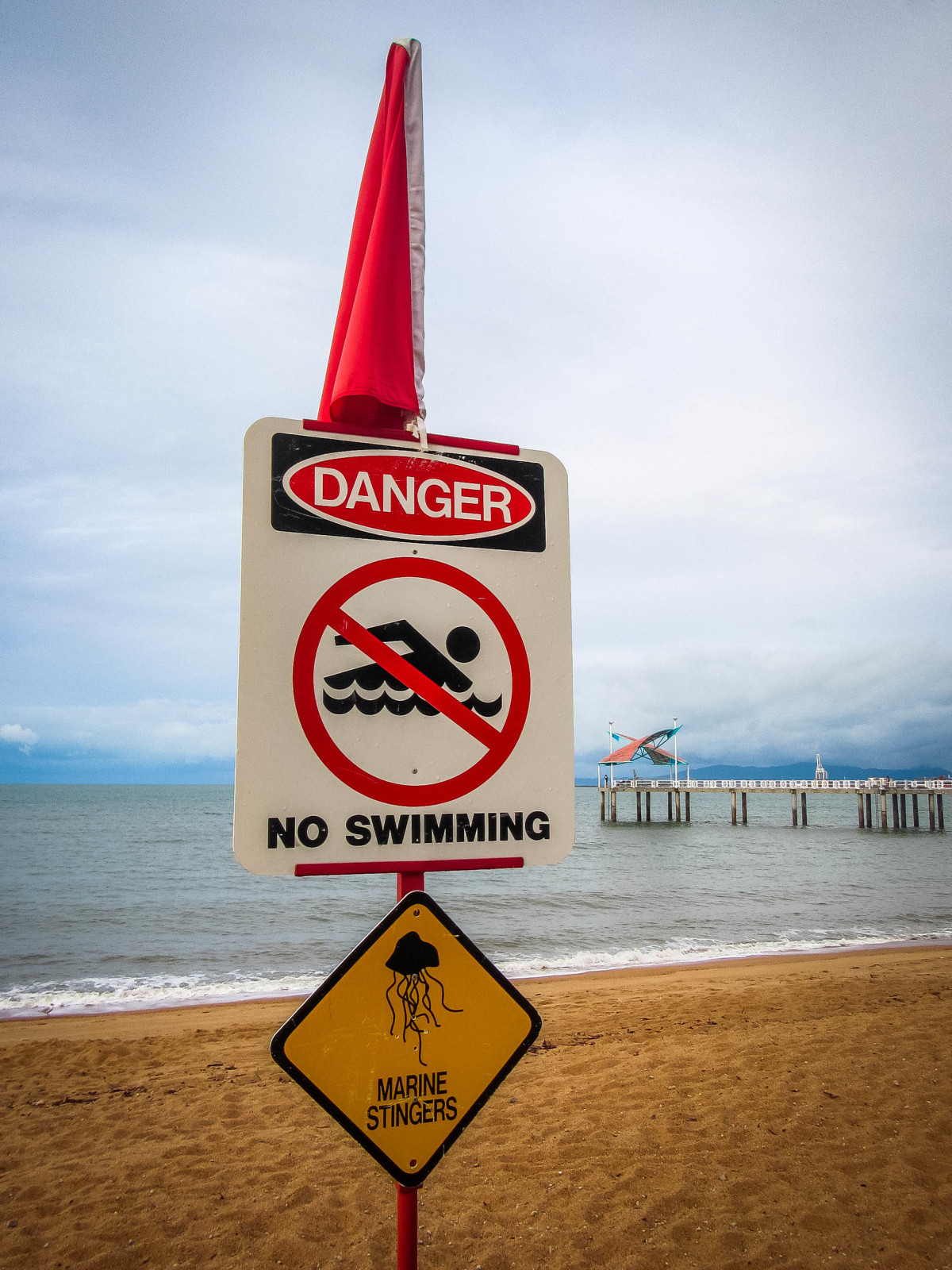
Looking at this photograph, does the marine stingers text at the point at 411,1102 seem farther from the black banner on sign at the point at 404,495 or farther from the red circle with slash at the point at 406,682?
the black banner on sign at the point at 404,495

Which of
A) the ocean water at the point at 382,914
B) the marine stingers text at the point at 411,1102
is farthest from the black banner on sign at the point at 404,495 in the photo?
the ocean water at the point at 382,914

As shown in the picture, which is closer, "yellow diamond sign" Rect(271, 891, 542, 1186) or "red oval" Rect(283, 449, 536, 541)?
"yellow diamond sign" Rect(271, 891, 542, 1186)

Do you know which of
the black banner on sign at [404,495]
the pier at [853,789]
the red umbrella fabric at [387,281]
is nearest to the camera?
the black banner on sign at [404,495]

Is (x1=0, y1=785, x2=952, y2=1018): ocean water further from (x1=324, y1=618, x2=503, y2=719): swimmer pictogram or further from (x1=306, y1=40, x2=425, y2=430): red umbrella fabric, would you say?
(x1=306, y1=40, x2=425, y2=430): red umbrella fabric

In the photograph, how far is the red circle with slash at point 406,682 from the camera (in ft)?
5.52

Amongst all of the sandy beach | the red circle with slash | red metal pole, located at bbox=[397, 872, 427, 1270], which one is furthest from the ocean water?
the red circle with slash

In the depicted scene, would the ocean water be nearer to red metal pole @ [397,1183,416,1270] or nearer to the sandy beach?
the sandy beach

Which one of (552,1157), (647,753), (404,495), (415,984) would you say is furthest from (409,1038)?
(647,753)

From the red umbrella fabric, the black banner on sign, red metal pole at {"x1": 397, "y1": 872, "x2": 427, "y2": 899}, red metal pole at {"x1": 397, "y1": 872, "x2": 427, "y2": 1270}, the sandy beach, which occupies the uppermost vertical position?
the red umbrella fabric

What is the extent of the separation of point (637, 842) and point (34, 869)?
1083 inches

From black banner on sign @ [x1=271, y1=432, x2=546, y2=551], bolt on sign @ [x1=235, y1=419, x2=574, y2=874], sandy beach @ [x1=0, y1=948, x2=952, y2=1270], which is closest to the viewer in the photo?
bolt on sign @ [x1=235, y1=419, x2=574, y2=874]

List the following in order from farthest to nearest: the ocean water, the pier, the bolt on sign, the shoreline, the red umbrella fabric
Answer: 1. the pier
2. the ocean water
3. the shoreline
4. the red umbrella fabric
5. the bolt on sign

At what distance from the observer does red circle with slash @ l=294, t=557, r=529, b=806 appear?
5.52 feet

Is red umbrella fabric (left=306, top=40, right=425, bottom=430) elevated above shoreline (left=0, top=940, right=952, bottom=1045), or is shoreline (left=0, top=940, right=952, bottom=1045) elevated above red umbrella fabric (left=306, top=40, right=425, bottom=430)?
red umbrella fabric (left=306, top=40, right=425, bottom=430)
